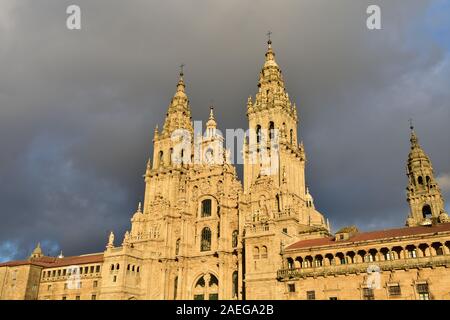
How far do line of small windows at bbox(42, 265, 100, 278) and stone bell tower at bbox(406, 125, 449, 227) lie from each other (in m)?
63.9

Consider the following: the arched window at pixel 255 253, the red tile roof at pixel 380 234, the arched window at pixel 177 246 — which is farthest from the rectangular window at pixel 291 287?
the arched window at pixel 177 246

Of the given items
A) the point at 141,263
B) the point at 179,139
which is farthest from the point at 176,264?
the point at 179,139

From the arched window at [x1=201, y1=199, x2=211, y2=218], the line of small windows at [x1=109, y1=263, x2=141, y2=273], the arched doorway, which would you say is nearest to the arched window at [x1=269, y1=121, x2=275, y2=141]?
A: the arched window at [x1=201, y1=199, x2=211, y2=218]

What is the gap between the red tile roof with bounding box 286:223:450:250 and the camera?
4950cm

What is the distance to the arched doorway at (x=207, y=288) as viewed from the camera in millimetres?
69438

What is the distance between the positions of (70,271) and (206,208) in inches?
1033

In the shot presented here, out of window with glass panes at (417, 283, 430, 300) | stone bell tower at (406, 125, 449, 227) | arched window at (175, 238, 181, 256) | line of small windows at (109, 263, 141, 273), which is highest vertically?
stone bell tower at (406, 125, 449, 227)

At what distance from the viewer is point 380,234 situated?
53.5 meters

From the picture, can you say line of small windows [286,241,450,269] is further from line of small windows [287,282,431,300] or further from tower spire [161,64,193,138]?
tower spire [161,64,193,138]

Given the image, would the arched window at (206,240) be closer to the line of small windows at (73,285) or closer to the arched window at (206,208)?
the arched window at (206,208)

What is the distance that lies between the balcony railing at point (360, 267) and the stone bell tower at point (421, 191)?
44751 millimetres

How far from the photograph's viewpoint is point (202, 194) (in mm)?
77500
